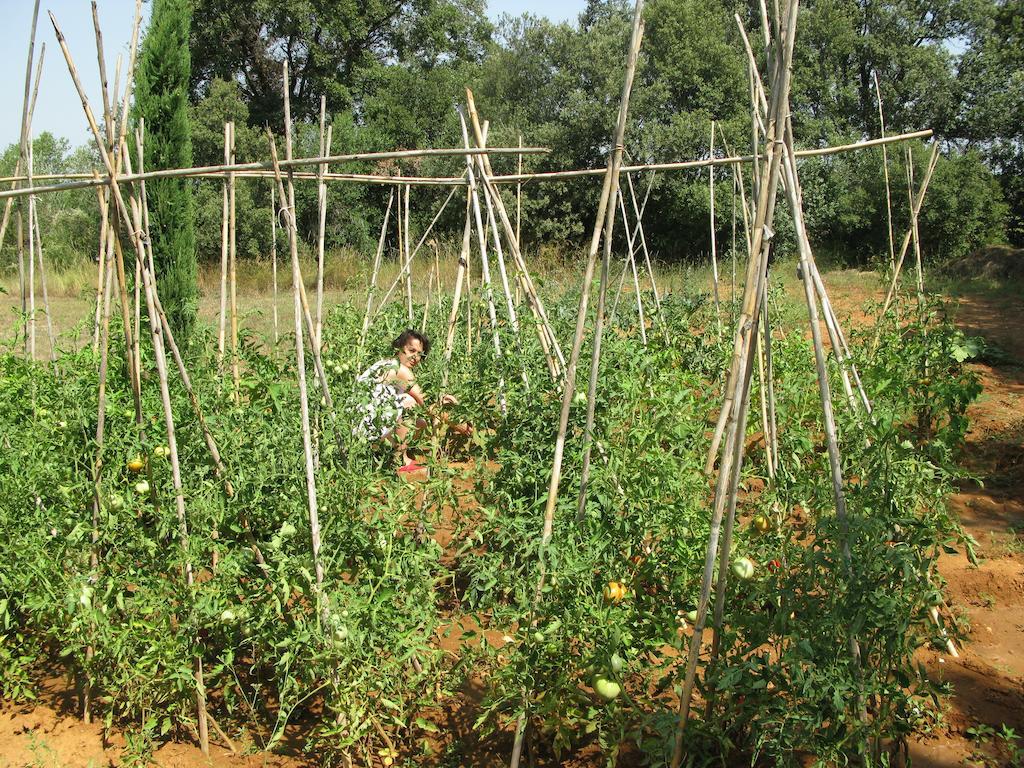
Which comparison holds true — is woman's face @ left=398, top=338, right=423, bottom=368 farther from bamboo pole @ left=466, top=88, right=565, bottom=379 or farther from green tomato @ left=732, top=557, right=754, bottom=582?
green tomato @ left=732, top=557, right=754, bottom=582

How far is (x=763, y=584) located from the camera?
1855mm

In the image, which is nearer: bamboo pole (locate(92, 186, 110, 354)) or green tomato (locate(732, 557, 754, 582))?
green tomato (locate(732, 557, 754, 582))

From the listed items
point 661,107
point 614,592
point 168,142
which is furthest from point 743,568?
point 661,107

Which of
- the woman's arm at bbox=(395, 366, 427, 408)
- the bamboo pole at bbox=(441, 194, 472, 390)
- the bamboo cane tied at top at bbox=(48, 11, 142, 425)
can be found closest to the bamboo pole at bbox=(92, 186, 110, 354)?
the bamboo cane tied at top at bbox=(48, 11, 142, 425)

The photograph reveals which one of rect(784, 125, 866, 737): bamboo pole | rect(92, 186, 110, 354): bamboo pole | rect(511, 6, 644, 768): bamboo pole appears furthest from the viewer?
rect(92, 186, 110, 354): bamboo pole

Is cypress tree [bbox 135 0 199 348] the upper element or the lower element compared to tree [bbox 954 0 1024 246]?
lower

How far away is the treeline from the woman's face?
9174mm

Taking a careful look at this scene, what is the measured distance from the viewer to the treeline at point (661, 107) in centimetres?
1386

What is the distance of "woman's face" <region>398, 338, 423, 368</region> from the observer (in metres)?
4.22

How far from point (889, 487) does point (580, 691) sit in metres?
0.87

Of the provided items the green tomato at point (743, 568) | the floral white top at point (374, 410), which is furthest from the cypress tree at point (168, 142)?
the green tomato at point (743, 568)

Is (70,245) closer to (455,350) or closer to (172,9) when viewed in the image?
(172,9)

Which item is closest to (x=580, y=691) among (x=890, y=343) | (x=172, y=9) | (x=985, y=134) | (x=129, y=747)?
(x=129, y=747)

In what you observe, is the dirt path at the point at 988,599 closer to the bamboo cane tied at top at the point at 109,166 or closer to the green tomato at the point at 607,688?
the green tomato at the point at 607,688
